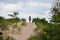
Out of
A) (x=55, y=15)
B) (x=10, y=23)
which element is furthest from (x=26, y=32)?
(x=55, y=15)

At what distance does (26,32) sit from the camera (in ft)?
100

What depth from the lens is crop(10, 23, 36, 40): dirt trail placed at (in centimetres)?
2986

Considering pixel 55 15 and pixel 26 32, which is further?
pixel 26 32

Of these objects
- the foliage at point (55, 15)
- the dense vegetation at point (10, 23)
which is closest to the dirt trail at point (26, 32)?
the dense vegetation at point (10, 23)

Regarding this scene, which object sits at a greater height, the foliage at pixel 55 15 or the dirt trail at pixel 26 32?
the foliage at pixel 55 15

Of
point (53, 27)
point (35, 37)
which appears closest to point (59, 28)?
point (53, 27)

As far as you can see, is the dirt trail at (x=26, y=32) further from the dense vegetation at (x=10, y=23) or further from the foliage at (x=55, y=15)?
the foliage at (x=55, y=15)

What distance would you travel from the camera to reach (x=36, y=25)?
31.3 m

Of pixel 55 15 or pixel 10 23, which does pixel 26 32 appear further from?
pixel 55 15

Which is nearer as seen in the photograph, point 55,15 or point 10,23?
point 55,15

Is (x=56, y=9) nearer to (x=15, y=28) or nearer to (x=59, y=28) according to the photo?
(x=59, y=28)

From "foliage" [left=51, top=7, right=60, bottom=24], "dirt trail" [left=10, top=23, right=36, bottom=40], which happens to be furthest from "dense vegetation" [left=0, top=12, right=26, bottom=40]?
"foliage" [left=51, top=7, right=60, bottom=24]

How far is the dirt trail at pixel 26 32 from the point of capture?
2986 cm

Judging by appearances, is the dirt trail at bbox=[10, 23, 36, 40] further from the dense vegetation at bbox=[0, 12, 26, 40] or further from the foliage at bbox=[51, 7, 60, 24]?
the foliage at bbox=[51, 7, 60, 24]
